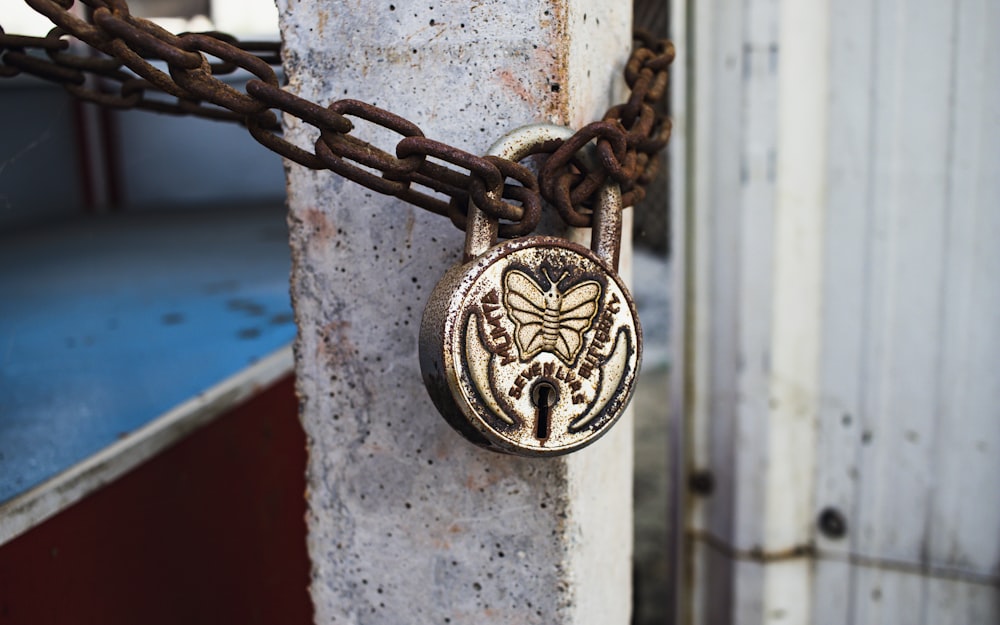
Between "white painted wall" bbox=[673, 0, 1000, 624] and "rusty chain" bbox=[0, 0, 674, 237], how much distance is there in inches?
32.8

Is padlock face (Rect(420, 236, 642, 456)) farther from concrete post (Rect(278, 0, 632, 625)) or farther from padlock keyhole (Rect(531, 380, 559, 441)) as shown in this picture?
concrete post (Rect(278, 0, 632, 625))

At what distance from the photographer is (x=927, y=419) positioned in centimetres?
157

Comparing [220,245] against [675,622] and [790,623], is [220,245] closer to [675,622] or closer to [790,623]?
[675,622]

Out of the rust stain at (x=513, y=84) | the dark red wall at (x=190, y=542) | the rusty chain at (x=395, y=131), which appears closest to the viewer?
the rusty chain at (x=395, y=131)

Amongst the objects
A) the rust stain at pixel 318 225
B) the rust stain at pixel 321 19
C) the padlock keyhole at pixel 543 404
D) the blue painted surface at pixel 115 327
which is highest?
the rust stain at pixel 321 19

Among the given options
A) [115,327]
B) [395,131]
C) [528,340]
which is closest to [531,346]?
[528,340]

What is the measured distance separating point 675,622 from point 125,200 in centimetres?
421


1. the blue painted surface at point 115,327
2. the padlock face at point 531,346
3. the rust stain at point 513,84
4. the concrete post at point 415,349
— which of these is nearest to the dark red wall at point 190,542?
the blue painted surface at point 115,327

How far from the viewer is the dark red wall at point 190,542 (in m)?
1.09

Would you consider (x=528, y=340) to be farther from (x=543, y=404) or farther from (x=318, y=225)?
(x=318, y=225)

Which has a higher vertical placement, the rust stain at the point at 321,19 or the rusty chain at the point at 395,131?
the rust stain at the point at 321,19

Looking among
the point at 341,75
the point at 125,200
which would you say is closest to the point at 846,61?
the point at 341,75

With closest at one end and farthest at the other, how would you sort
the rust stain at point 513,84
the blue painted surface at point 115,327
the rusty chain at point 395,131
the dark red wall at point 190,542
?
the rusty chain at point 395,131 < the rust stain at point 513,84 < the dark red wall at point 190,542 < the blue painted surface at point 115,327

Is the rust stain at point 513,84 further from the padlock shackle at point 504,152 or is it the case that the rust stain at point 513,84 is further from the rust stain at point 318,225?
the rust stain at point 318,225
